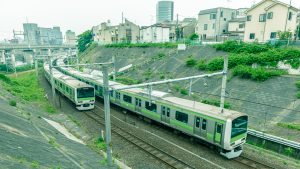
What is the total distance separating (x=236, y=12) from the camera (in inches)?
2140

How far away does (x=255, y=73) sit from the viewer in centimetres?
2322

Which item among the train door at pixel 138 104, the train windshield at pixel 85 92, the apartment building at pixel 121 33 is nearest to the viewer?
the train door at pixel 138 104

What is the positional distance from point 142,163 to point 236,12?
53.0 metres

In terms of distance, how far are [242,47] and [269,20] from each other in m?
9.47

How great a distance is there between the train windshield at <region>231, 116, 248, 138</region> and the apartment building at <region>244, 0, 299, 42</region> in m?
26.4

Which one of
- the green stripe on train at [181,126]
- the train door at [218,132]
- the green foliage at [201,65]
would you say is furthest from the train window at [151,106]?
the green foliage at [201,65]

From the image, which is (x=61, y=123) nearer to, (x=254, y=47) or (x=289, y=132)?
(x=289, y=132)

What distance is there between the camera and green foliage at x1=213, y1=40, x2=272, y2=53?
2804cm

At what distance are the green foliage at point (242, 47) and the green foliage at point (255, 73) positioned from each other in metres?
4.93

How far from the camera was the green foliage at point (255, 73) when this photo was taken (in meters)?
22.6

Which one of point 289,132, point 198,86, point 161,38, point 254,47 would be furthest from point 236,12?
point 289,132

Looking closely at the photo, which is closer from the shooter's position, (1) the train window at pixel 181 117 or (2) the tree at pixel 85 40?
(1) the train window at pixel 181 117

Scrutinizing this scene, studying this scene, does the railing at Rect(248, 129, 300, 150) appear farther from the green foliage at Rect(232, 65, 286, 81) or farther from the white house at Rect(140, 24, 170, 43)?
the white house at Rect(140, 24, 170, 43)

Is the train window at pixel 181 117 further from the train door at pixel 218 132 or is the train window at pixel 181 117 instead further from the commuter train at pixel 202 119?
the train door at pixel 218 132
